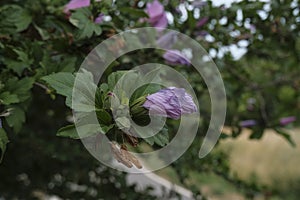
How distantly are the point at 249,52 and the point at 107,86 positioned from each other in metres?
0.69

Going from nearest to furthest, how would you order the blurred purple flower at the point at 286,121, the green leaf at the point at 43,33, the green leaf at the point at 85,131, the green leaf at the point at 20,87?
the green leaf at the point at 85,131 < the green leaf at the point at 20,87 < the green leaf at the point at 43,33 < the blurred purple flower at the point at 286,121

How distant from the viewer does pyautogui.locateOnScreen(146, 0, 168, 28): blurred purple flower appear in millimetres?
752

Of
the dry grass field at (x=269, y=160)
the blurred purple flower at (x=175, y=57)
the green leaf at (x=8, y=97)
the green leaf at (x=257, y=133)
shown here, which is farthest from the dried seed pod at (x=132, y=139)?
the dry grass field at (x=269, y=160)

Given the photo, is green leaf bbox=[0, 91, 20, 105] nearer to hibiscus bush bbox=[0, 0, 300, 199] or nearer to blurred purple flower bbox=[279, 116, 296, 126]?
hibiscus bush bbox=[0, 0, 300, 199]

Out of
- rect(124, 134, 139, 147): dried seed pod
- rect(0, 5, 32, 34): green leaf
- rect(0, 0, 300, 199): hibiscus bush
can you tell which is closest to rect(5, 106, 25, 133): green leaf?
rect(0, 0, 300, 199): hibiscus bush

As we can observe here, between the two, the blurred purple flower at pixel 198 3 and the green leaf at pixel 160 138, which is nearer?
the green leaf at pixel 160 138

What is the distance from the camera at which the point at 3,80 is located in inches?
23.3

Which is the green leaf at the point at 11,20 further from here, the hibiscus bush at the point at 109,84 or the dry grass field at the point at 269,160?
the dry grass field at the point at 269,160

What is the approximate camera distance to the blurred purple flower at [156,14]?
2.47 feet

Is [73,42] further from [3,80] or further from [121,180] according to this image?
[121,180]

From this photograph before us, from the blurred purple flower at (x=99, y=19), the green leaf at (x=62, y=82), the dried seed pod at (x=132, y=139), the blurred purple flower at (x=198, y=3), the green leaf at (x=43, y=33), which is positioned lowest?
the blurred purple flower at (x=198, y=3)

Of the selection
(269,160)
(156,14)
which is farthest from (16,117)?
(269,160)

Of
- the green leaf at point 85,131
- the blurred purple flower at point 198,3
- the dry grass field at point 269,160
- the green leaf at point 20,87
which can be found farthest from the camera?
the dry grass field at point 269,160

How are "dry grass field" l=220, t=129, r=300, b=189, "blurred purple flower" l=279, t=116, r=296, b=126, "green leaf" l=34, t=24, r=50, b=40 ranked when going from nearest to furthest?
1. "green leaf" l=34, t=24, r=50, b=40
2. "blurred purple flower" l=279, t=116, r=296, b=126
3. "dry grass field" l=220, t=129, r=300, b=189
